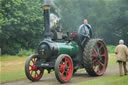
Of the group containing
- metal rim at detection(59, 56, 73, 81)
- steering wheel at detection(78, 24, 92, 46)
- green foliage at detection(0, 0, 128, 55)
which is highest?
green foliage at detection(0, 0, 128, 55)

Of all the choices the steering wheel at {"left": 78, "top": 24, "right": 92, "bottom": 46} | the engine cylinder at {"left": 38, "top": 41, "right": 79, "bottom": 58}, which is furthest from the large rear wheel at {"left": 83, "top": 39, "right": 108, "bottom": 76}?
the engine cylinder at {"left": 38, "top": 41, "right": 79, "bottom": 58}

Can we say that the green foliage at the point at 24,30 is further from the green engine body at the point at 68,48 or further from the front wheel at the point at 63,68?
the front wheel at the point at 63,68

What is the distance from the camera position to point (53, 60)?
33.2ft

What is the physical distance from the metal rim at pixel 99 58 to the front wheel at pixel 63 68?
154 centimetres

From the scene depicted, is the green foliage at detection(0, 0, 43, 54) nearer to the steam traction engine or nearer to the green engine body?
the steam traction engine

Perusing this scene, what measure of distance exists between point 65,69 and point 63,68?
186 millimetres

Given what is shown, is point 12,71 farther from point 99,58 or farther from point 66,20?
point 66,20

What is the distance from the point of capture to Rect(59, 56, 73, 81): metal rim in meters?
9.42

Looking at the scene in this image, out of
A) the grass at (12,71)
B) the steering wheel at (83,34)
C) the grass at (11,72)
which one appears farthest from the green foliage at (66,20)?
the steering wheel at (83,34)

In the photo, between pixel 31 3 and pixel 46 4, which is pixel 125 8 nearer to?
pixel 31 3

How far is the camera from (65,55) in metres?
9.58

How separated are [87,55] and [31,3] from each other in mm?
29246

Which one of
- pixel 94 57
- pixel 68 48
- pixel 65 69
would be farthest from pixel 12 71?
pixel 65 69

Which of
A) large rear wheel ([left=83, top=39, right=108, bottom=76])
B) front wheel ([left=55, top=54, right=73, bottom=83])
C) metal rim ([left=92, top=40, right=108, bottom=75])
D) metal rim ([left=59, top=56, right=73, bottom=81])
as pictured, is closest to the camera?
front wheel ([left=55, top=54, right=73, bottom=83])
